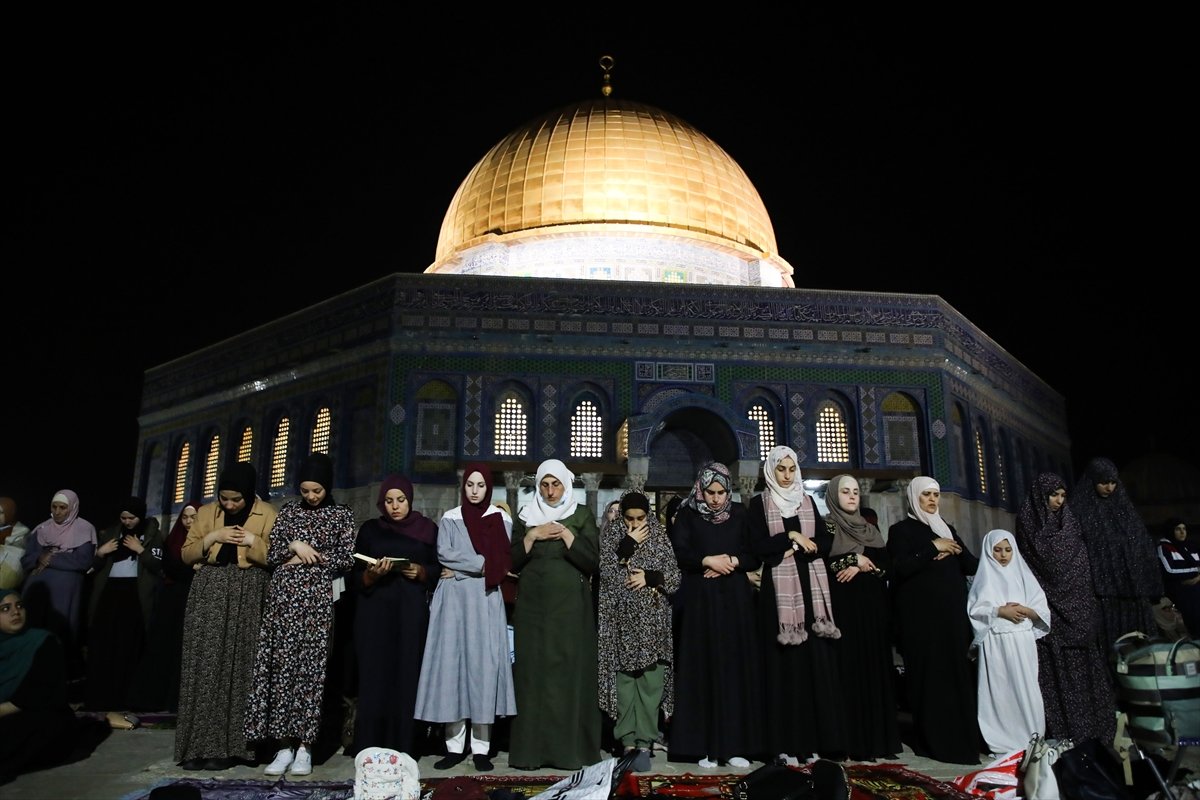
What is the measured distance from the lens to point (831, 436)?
16.9 m

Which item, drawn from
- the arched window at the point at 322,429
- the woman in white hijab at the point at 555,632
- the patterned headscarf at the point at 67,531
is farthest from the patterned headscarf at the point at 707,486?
the arched window at the point at 322,429

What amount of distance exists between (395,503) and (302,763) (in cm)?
139

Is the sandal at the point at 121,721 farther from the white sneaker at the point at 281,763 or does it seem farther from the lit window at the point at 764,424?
the lit window at the point at 764,424

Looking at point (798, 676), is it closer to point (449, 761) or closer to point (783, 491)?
point (783, 491)

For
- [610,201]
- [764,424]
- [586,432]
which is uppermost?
[610,201]

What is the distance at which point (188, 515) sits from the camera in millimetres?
7527

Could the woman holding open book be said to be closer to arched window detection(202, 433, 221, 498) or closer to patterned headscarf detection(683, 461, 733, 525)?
patterned headscarf detection(683, 461, 733, 525)

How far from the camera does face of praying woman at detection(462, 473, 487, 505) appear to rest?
5184mm

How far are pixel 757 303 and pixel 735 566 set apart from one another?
12.6m

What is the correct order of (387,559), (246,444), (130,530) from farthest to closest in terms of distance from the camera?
1. (246,444)
2. (130,530)
3. (387,559)

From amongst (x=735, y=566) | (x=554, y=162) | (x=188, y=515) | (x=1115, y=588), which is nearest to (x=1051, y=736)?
(x=1115, y=588)

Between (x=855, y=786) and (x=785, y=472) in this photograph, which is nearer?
(x=855, y=786)

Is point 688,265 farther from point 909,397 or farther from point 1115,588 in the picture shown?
point 1115,588

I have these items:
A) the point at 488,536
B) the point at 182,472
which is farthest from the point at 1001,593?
the point at 182,472
